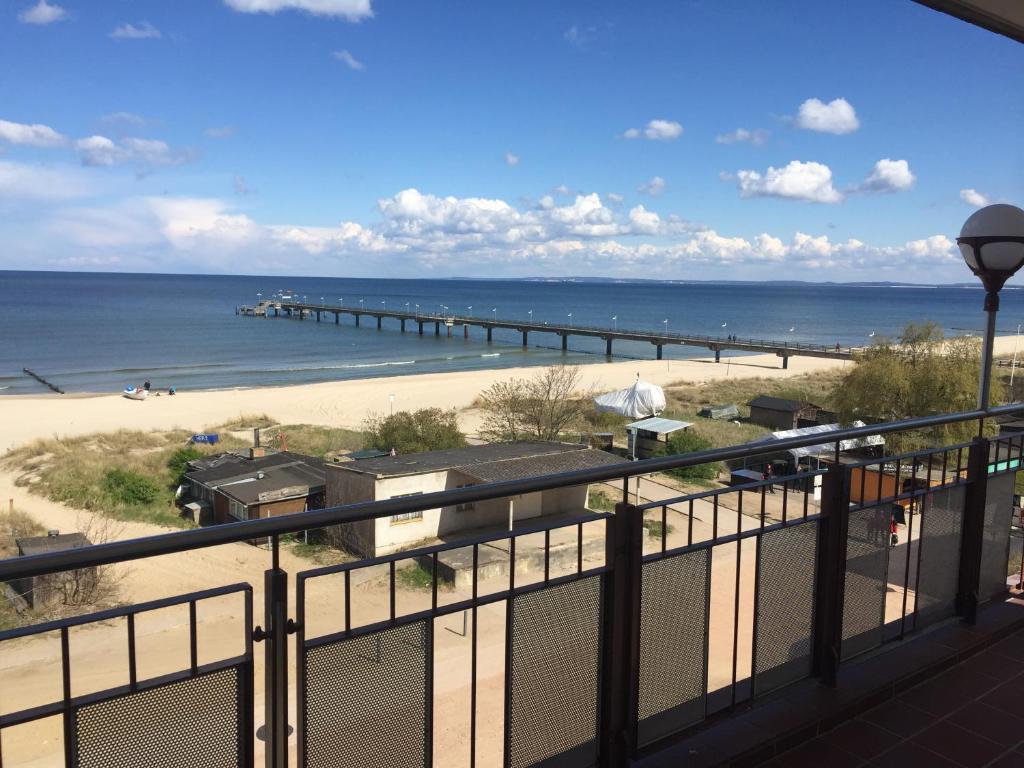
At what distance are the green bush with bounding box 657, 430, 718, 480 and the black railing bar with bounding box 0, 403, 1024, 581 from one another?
56.2 feet

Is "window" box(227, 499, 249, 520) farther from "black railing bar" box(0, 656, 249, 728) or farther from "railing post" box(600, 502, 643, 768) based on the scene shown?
"black railing bar" box(0, 656, 249, 728)

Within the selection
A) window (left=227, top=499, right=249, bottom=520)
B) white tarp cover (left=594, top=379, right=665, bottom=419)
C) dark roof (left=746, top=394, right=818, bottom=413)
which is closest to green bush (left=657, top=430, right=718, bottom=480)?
white tarp cover (left=594, top=379, right=665, bottom=419)

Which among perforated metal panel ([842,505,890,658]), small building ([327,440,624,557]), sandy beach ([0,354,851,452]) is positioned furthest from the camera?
sandy beach ([0,354,851,452])

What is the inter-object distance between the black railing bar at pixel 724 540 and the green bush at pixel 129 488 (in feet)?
59.9

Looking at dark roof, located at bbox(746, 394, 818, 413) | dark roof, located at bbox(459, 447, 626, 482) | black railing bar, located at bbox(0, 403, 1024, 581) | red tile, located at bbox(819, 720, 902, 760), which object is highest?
black railing bar, located at bbox(0, 403, 1024, 581)

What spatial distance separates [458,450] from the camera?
18.0 meters

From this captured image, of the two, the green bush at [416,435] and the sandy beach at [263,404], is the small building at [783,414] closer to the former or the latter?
the sandy beach at [263,404]

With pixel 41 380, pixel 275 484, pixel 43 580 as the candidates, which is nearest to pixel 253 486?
pixel 275 484

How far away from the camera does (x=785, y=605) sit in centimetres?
301

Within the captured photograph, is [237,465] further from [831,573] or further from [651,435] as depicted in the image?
[831,573]

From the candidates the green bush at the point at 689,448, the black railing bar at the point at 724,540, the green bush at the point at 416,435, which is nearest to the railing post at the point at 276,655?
the black railing bar at the point at 724,540

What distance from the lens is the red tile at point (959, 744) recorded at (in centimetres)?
287

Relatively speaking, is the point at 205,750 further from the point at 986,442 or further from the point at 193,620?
the point at 986,442

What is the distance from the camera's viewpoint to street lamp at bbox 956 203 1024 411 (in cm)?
378
